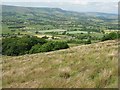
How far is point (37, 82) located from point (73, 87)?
1.48 m

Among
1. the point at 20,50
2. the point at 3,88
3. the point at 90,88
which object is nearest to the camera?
the point at 90,88

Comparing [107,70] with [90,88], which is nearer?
[90,88]

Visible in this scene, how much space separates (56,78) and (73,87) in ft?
4.30

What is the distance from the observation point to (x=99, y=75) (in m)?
9.34

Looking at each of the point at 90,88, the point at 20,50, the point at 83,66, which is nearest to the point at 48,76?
the point at 83,66

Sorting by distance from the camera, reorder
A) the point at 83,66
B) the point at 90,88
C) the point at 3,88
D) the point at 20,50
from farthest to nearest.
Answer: the point at 20,50 < the point at 83,66 < the point at 3,88 < the point at 90,88

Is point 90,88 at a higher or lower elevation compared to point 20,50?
higher

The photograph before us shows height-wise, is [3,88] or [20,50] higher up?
[3,88]

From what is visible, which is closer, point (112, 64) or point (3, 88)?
point (3, 88)

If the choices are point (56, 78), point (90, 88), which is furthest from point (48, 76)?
point (90, 88)

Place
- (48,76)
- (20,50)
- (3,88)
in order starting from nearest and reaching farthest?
(3,88)
(48,76)
(20,50)

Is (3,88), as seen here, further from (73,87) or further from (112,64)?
(112,64)

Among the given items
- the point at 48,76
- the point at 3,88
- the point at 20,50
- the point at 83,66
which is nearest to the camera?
the point at 3,88

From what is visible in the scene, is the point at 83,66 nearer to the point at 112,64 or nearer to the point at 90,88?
the point at 112,64
